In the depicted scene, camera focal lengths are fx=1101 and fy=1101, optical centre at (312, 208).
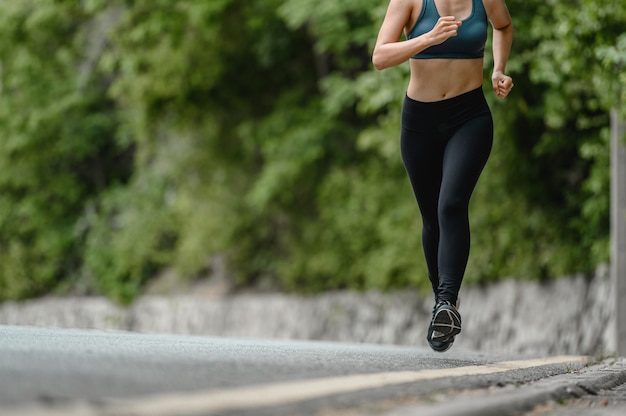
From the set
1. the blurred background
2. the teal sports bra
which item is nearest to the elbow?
the teal sports bra

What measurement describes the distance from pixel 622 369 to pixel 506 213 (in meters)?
10.2

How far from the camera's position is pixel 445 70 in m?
5.38

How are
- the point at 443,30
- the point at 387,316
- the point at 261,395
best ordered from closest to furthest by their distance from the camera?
the point at 261,395 → the point at 443,30 → the point at 387,316

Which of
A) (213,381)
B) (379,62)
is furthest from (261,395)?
(379,62)

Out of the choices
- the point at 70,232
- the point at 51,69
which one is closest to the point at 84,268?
the point at 70,232

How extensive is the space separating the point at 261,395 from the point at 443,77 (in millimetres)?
2895

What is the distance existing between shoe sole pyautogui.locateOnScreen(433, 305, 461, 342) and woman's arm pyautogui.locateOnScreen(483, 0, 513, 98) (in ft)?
3.98

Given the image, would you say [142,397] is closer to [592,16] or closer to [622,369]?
[622,369]

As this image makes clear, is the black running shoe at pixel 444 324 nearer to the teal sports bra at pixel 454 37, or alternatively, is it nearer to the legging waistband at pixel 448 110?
the legging waistband at pixel 448 110

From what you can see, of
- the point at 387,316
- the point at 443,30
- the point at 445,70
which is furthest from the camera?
the point at 387,316

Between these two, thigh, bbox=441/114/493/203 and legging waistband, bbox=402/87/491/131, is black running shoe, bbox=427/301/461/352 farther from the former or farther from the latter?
legging waistband, bbox=402/87/491/131

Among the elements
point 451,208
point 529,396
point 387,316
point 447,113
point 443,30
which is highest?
point 443,30

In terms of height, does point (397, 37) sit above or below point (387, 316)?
above

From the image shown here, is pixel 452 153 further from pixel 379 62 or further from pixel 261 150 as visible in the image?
pixel 261 150
